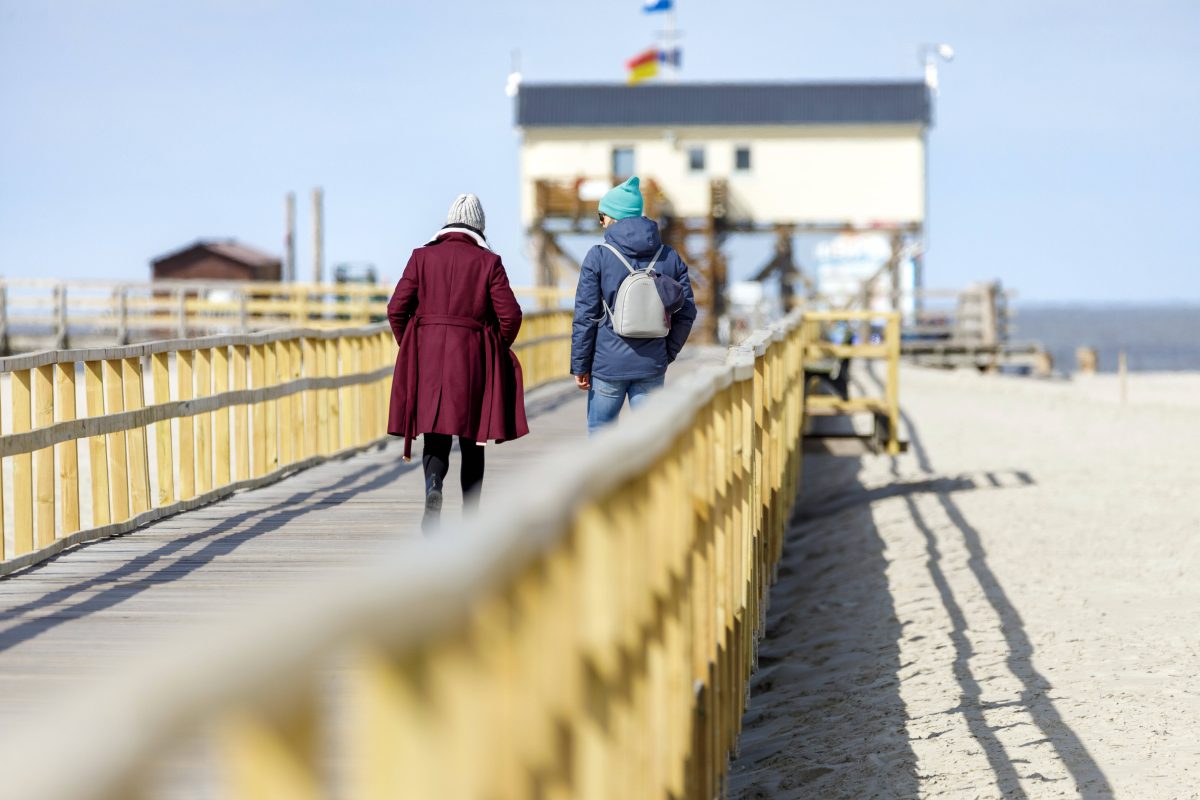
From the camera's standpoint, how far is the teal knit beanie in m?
8.12

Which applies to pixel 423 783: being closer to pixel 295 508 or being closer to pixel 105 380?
pixel 105 380

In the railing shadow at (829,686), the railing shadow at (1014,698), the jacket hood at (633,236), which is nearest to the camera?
the railing shadow at (1014,698)

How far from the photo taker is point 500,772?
2055mm

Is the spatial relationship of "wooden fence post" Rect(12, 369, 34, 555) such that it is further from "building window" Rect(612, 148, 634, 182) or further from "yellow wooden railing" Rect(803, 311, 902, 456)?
"building window" Rect(612, 148, 634, 182)

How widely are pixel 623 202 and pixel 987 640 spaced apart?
287 cm

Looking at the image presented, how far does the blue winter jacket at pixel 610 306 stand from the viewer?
809 centimetres

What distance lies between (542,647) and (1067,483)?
47.8 feet

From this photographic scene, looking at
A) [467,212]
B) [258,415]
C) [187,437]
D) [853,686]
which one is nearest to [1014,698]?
[853,686]

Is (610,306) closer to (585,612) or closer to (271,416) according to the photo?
(271,416)

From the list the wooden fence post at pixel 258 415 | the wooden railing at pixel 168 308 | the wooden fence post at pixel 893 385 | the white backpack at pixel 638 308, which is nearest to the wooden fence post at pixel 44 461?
the white backpack at pixel 638 308

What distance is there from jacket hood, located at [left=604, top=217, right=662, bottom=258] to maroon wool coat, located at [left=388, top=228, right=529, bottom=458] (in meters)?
0.53

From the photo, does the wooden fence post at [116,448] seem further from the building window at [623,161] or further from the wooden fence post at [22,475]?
the building window at [623,161]

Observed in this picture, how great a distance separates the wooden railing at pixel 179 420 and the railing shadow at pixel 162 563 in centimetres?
30

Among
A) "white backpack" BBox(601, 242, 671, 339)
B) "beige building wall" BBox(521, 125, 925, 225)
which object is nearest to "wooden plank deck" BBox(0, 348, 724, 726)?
"white backpack" BBox(601, 242, 671, 339)
